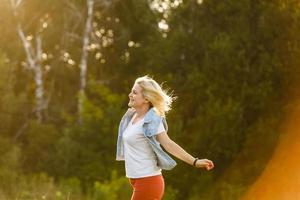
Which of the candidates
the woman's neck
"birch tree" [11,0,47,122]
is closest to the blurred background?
"birch tree" [11,0,47,122]

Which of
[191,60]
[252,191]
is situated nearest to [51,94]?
[191,60]

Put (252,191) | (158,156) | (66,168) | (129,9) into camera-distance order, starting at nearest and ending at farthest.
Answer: (158,156), (252,191), (66,168), (129,9)

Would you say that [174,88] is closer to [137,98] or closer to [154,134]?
[137,98]

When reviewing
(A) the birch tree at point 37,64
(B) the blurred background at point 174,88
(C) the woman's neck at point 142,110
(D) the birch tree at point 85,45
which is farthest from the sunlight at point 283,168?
(C) the woman's neck at point 142,110

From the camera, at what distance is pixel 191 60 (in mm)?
28094

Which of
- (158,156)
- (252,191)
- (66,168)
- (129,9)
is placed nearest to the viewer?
(158,156)

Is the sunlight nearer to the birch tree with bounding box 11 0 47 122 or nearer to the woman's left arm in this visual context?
the birch tree with bounding box 11 0 47 122

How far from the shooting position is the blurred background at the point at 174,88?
2648 cm

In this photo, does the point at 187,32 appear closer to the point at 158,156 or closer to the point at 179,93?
the point at 179,93

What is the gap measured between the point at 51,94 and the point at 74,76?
3.68 ft

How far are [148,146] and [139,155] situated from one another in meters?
0.09

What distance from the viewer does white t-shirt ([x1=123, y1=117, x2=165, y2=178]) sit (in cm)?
590

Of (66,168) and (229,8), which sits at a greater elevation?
(229,8)

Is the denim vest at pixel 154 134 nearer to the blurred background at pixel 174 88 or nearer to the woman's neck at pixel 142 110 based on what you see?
the woman's neck at pixel 142 110
